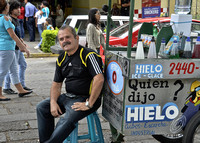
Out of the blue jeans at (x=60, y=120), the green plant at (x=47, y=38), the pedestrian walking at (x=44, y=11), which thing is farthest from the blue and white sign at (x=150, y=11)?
the pedestrian walking at (x=44, y=11)

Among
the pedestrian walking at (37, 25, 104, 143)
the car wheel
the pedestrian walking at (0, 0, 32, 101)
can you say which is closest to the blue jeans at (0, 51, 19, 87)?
the pedestrian walking at (0, 0, 32, 101)

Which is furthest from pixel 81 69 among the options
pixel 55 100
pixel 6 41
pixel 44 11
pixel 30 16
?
pixel 30 16

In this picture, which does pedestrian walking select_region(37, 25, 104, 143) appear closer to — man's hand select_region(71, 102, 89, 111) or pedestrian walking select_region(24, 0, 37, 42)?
man's hand select_region(71, 102, 89, 111)

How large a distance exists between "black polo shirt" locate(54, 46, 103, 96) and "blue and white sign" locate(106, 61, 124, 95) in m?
0.11

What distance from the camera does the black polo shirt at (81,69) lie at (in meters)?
3.31

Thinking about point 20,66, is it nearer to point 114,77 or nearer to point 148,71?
point 114,77

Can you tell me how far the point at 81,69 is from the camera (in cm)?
334

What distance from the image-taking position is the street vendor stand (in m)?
2.97

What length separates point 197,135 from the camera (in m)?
3.21

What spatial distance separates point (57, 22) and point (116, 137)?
15.9m

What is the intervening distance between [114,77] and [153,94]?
1.40ft

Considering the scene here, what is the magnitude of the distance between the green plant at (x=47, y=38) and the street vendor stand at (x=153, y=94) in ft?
29.6

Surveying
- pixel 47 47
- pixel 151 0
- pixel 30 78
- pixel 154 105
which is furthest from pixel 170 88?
pixel 47 47

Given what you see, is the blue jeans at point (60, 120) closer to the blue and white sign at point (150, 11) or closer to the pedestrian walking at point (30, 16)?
the blue and white sign at point (150, 11)
